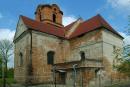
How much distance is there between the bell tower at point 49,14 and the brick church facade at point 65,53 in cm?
548

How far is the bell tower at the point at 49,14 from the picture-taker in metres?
40.5

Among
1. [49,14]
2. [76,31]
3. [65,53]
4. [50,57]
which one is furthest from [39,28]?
[49,14]

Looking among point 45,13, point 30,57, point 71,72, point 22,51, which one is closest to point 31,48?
point 30,57

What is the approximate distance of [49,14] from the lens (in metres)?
40.8

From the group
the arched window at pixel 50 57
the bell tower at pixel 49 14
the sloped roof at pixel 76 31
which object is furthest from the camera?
the bell tower at pixel 49 14

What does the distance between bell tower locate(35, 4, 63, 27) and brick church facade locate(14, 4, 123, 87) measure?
216 inches

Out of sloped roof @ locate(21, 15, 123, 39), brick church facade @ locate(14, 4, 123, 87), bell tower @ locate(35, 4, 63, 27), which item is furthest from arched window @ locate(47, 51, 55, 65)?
bell tower @ locate(35, 4, 63, 27)

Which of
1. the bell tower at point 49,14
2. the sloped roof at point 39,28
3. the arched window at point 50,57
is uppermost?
the bell tower at point 49,14

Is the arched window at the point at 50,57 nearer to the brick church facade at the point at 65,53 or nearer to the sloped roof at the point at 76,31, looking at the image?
the brick church facade at the point at 65,53

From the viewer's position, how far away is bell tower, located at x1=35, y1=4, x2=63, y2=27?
40.5 metres

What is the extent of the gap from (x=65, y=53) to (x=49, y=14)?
10070mm

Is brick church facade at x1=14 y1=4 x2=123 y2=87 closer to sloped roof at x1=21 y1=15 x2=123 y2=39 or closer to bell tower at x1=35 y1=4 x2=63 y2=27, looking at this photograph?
sloped roof at x1=21 y1=15 x2=123 y2=39

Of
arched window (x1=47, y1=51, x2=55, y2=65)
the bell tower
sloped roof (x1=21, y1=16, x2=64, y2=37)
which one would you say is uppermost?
the bell tower

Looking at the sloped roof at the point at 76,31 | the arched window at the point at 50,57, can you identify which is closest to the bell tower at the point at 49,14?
the sloped roof at the point at 76,31
